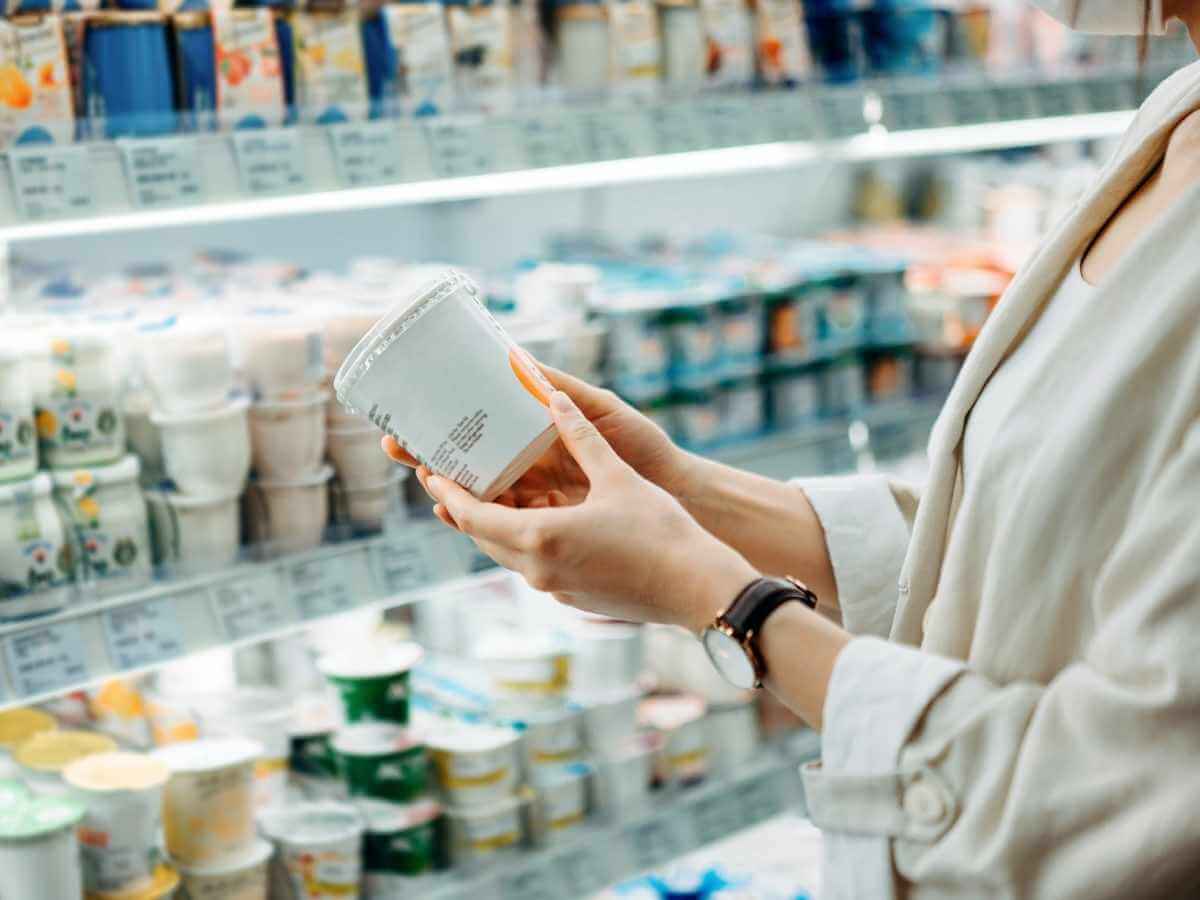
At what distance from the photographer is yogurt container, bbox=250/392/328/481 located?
1415mm

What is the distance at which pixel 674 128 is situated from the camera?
1.61 meters

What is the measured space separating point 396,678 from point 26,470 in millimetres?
522

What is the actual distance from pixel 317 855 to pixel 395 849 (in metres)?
0.11

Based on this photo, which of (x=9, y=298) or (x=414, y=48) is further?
(x=9, y=298)

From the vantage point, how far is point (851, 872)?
88 centimetres

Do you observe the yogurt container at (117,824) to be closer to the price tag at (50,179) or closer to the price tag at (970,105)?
the price tag at (50,179)

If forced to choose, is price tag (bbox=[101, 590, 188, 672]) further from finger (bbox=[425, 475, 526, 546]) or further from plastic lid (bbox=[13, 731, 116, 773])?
finger (bbox=[425, 475, 526, 546])

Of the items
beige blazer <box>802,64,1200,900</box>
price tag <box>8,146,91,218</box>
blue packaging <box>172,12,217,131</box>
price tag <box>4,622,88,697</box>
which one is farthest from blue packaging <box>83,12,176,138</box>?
beige blazer <box>802,64,1200,900</box>

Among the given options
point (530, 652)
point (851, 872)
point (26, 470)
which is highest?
point (26, 470)

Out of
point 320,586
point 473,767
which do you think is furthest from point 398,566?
point 473,767

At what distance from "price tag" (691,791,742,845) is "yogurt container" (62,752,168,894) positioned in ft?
2.38

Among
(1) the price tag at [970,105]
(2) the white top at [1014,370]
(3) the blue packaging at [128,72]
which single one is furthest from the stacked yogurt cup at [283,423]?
(1) the price tag at [970,105]

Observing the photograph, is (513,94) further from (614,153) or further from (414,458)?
(414,458)

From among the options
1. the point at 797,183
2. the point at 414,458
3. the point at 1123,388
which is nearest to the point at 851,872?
the point at 1123,388
